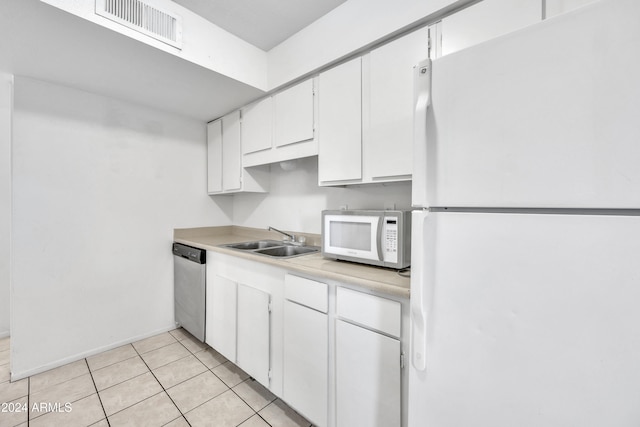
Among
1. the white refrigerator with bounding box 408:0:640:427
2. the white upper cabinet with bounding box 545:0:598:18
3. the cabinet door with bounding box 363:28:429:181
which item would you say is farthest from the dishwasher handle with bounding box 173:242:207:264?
the white upper cabinet with bounding box 545:0:598:18

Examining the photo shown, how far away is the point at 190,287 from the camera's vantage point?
2309 millimetres

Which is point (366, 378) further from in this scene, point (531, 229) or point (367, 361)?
point (531, 229)

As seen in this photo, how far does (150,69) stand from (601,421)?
8.47ft

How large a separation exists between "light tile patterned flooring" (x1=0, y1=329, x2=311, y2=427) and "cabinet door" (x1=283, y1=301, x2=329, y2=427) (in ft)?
0.71

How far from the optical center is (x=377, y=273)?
48.6 inches

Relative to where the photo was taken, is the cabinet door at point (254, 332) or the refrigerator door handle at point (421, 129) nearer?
the refrigerator door handle at point (421, 129)

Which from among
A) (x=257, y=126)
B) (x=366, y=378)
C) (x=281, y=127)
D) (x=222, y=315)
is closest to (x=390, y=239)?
(x=366, y=378)

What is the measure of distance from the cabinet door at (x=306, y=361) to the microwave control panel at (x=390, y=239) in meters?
0.44

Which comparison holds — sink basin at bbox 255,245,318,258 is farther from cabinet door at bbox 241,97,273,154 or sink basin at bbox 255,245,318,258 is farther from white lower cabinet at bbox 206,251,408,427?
cabinet door at bbox 241,97,273,154

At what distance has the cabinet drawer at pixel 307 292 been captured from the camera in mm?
1284

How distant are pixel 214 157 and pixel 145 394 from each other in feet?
6.78

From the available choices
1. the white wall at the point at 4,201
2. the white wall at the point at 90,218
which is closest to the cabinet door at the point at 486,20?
the white wall at the point at 90,218

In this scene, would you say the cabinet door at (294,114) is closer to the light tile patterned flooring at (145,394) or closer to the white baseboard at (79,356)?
the light tile patterned flooring at (145,394)

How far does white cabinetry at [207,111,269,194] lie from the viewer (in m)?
2.42
